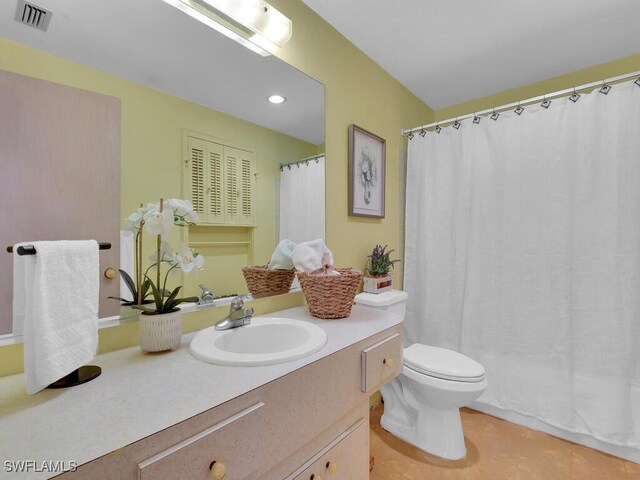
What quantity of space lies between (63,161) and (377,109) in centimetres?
175

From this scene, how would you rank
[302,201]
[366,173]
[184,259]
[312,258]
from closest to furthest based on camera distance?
[184,259]
[312,258]
[302,201]
[366,173]

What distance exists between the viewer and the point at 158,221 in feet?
2.93

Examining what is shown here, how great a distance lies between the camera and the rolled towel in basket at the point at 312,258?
1.29 metres

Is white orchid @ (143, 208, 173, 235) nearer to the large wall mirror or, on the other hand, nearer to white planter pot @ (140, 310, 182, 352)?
the large wall mirror

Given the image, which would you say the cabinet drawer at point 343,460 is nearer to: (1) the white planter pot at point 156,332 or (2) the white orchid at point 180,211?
(1) the white planter pot at point 156,332

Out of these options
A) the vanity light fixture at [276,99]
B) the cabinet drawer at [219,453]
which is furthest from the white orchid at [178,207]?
the vanity light fixture at [276,99]

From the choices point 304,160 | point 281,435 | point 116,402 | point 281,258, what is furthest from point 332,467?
point 304,160

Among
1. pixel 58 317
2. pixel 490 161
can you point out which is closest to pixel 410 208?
pixel 490 161

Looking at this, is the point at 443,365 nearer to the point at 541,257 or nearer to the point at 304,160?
the point at 541,257

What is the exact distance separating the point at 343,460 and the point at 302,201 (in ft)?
3.50

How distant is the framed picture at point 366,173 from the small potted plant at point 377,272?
0.87 feet

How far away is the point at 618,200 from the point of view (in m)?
1.60

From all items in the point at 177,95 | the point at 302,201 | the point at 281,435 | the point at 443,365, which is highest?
the point at 177,95

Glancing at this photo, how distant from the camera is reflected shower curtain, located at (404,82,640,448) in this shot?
160 centimetres
